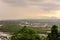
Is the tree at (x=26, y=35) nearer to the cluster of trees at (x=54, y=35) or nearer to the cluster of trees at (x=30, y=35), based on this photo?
the cluster of trees at (x=30, y=35)

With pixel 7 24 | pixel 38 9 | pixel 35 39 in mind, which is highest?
pixel 38 9

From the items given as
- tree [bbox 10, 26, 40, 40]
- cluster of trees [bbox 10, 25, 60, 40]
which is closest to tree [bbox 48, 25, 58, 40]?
cluster of trees [bbox 10, 25, 60, 40]

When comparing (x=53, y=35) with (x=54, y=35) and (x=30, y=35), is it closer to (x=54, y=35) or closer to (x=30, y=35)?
(x=54, y=35)

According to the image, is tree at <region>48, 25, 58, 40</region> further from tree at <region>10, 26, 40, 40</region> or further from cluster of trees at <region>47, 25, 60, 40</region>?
tree at <region>10, 26, 40, 40</region>

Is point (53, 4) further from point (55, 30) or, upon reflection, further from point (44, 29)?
point (55, 30)

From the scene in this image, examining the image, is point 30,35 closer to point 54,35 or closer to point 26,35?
point 26,35

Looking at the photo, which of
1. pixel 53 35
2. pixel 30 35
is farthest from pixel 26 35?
pixel 53 35

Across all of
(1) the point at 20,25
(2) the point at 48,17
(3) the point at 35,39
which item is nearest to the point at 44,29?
(2) the point at 48,17

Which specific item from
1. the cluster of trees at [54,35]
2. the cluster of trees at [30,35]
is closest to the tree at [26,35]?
the cluster of trees at [30,35]

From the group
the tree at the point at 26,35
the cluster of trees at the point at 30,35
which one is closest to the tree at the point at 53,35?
the cluster of trees at the point at 30,35

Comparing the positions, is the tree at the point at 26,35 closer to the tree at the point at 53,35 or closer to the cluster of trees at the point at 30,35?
the cluster of trees at the point at 30,35

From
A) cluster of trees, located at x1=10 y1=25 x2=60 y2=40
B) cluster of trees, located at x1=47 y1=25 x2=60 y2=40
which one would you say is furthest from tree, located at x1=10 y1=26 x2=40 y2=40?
cluster of trees, located at x1=47 y1=25 x2=60 y2=40
